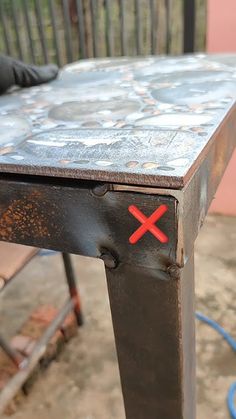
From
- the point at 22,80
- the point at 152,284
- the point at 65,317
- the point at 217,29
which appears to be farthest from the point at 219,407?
the point at 217,29

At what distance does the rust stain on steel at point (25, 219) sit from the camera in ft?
2.05

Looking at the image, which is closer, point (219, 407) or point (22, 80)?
point (22, 80)

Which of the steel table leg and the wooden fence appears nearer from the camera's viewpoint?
the steel table leg

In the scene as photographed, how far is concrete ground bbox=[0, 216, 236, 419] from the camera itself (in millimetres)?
1377

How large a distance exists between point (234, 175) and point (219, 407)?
4.16 feet

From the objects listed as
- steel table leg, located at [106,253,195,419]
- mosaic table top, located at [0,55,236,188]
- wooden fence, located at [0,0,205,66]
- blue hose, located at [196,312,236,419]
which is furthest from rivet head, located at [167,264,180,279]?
wooden fence, located at [0,0,205,66]

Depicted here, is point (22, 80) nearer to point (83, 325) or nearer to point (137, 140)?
point (137, 140)

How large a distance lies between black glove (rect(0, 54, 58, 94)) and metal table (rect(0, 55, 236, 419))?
0.86 ft

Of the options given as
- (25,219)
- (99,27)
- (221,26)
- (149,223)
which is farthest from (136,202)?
(99,27)

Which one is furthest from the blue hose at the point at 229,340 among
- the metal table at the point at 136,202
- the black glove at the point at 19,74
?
the black glove at the point at 19,74

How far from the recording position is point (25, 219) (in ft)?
2.12

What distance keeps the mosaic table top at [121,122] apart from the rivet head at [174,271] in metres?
0.12

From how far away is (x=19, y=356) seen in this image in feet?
4.51

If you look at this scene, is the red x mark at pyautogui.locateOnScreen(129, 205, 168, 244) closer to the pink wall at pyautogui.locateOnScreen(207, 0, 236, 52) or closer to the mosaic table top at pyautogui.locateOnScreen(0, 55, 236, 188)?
the mosaic table top at pyautogui.locateOnScreen(0, 55, 236, 188)
